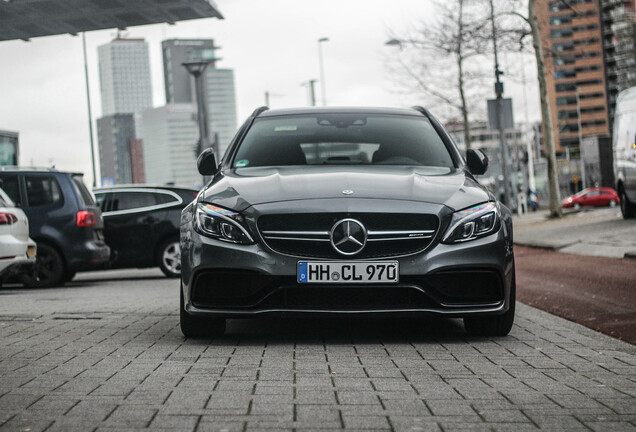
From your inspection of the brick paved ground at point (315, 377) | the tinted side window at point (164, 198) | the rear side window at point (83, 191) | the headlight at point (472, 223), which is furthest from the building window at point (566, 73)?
the headlight at point (472, 223)

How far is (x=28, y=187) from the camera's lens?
14.3 m

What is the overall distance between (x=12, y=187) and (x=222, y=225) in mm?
9040

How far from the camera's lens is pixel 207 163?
7230mm

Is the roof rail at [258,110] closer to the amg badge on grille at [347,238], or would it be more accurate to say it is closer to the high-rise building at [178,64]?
the amg badge on grille at [347,238]

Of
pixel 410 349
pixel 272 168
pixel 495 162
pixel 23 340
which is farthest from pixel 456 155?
pixel 495 162

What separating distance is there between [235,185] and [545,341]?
A: 7.32ft

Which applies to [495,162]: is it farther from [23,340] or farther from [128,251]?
[23,340]

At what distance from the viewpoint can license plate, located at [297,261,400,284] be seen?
5863 mm

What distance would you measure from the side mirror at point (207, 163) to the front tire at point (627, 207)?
16230 millimetres

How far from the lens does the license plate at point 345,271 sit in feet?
19.2

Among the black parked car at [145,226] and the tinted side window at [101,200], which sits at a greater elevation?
the tinted side window at [101,200]

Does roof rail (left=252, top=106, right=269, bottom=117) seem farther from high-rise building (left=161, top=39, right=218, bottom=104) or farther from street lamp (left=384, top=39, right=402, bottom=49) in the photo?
high-rise building (left=161, top=39, right=218, bottom=104)

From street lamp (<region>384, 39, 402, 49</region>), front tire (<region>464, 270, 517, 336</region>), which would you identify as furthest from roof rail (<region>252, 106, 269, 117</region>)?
street lamp (<region>384, 39, 402, 49</region>)

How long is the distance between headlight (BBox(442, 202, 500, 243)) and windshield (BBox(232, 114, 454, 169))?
100 centimetres
